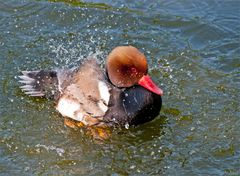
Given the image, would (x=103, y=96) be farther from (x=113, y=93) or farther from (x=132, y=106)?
(x=132, y=106)

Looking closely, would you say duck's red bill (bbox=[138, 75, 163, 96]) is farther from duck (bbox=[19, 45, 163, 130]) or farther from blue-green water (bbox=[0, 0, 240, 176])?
blue-green water (bbox=[0, 0, 240, 176])

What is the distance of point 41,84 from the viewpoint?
23.2 feet

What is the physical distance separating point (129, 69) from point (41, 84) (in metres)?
1.28

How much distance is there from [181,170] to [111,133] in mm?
1095

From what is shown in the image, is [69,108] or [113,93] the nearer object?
[113,93]

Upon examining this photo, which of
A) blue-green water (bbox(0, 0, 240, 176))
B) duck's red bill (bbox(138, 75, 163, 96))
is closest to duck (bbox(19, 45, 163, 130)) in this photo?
duck's red bill (bbox(138, 75, 163, 96))

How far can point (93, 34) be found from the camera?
8430mm

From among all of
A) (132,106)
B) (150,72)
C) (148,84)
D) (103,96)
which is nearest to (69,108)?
(103,96)

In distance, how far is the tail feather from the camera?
276 inches

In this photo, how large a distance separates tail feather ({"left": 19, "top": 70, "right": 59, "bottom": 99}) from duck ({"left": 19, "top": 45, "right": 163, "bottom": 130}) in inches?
7.3

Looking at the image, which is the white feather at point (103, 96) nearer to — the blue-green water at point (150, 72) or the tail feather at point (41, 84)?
the blue-green water at point (150, 72)

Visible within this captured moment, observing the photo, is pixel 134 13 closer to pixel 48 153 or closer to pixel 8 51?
pixel 8 51

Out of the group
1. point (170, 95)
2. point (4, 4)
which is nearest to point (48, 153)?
point (170, 95)

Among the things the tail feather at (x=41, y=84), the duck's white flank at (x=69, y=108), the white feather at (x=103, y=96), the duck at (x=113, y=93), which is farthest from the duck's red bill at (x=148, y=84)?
the tail feather at (x=41, y=84)
